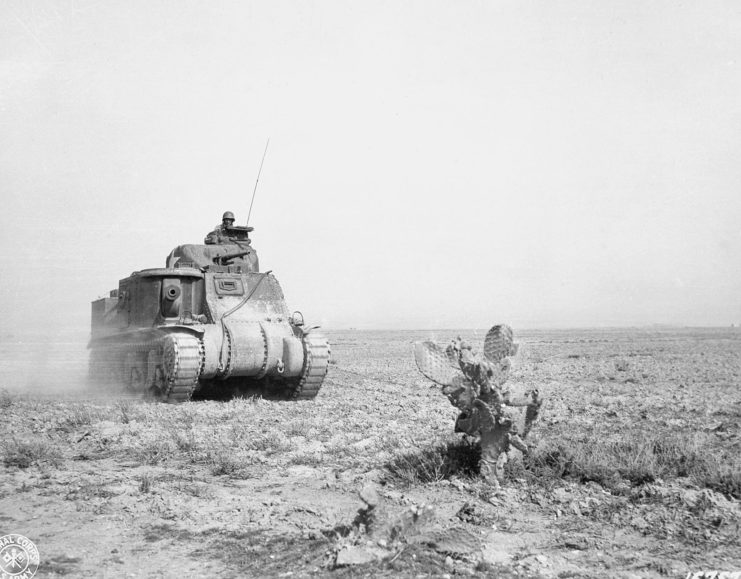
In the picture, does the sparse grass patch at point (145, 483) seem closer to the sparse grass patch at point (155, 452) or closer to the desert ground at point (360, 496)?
the desert ground at point (360, 496)

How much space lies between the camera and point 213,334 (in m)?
11.3

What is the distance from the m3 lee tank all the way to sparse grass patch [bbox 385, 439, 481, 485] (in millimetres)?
5217

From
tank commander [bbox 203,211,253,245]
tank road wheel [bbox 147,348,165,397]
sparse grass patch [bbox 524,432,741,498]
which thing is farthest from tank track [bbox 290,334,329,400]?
sparse grass patch [bbox 524,432,741,498]

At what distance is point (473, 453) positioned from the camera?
632 cm

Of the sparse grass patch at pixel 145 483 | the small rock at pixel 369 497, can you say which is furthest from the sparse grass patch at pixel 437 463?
the sparse grass patch at pixel 145 483

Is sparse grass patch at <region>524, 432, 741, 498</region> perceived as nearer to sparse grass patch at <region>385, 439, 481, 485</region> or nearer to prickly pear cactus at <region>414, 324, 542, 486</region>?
prickly pear cactus at <region>414, 324, 542, 486</region>

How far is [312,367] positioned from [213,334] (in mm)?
1772

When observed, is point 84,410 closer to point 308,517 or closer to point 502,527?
point 308,517

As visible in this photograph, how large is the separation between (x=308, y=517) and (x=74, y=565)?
66.1 inches

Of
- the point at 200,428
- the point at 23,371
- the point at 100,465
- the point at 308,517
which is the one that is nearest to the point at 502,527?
the point at 308,517

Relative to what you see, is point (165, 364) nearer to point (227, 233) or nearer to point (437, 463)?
point (227, 233)

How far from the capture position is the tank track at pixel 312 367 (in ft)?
38.5

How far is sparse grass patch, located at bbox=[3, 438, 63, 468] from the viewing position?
6.81 m

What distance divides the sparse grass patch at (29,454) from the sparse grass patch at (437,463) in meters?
3.47
